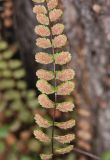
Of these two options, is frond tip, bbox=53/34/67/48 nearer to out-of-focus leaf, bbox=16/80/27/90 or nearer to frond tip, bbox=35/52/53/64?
frond tip, bbox=35/52/53/64

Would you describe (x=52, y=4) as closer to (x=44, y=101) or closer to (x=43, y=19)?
(x=43, y=19)

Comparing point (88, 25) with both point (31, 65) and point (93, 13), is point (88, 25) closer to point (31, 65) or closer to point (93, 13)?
point (93, 13)

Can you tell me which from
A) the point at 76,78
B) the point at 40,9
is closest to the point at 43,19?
the point at 40,9

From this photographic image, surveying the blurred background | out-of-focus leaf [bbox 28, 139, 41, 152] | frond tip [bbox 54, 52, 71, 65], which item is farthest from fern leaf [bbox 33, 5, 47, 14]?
out-of-focus leaf [bbox 28, 139, 41, 152]

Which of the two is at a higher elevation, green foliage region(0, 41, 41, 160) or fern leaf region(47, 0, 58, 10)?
fern leaf region(47, 0, 58, 10)

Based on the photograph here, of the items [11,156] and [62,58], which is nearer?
[62,58]

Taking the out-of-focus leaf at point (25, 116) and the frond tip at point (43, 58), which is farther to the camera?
the out-of-focus leaf at point (25, 116)

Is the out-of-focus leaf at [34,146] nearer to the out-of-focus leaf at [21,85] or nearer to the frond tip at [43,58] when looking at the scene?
the out-of-focus leaf at [21,85]

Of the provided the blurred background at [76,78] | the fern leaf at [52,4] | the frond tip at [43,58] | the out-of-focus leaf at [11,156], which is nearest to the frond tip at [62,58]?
the frond tip at [43,58]

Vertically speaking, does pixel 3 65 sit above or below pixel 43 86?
below

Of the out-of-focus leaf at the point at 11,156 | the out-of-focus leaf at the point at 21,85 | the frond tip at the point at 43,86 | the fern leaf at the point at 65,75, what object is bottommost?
the out-of-focus leaf at the point at 11,156
